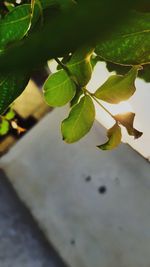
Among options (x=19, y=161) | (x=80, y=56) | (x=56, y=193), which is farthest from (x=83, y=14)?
(x=19, y=161)

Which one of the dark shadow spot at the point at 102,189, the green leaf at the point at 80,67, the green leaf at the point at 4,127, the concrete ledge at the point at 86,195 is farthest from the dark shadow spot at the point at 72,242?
the green leaf at the point at 80,67

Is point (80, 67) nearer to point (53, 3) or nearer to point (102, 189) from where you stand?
point (53, 3)

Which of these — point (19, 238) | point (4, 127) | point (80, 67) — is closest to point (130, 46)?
point (80, 67)

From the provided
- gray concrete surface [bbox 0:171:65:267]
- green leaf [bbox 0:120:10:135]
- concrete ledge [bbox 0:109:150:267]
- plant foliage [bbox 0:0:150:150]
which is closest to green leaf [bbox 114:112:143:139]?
plant foliage [bbox 0:0:150:150]

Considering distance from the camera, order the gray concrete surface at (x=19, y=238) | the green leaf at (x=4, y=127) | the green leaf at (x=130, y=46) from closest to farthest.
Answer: the green leaf at (x=130, y=46) < the gray concrete surface at (x=19, y=238) < the green leaf at (x=4, y=127)

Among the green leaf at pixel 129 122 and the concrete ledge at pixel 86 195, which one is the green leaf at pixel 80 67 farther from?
the concrete ledge at pixel 86 195

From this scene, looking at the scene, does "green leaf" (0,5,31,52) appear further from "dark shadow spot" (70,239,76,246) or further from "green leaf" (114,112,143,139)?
"dark shadow spot" (70,239,76,246)

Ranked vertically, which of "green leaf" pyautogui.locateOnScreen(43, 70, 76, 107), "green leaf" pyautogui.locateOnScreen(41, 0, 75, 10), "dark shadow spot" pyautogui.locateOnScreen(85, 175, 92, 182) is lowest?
"dark shadow spot" pyautogui.locateOnScreen(85, 175, 92, 182)
